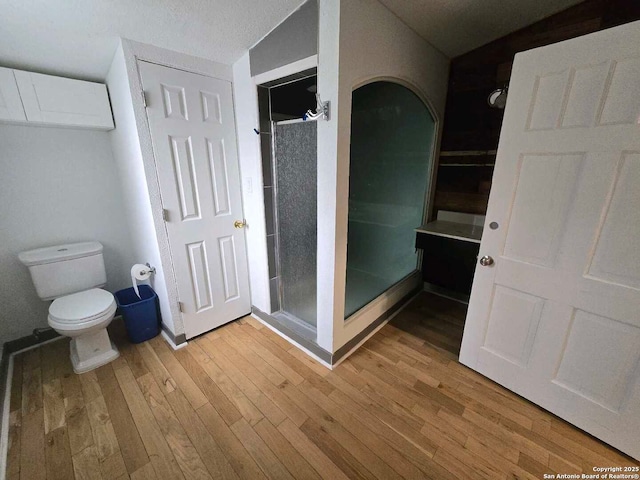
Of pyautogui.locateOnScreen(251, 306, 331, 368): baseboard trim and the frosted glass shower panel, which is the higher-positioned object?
the frosted glass shower panel

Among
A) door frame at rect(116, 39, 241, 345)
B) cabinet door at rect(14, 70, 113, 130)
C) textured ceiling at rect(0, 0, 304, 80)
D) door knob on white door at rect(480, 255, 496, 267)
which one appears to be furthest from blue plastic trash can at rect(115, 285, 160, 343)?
door knob on white door at rect(480, 255, 496, 267)

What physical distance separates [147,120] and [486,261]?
7.60ft

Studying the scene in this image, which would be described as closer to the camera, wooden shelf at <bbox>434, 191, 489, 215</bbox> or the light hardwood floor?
the light hardwood floor

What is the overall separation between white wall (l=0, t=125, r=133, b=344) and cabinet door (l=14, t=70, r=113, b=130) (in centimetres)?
→ 27

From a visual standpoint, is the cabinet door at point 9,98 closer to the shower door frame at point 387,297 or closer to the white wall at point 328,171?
the white wall at point 328,171

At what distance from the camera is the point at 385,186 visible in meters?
2.40

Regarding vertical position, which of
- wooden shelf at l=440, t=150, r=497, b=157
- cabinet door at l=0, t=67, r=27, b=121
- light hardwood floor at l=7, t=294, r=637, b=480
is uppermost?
cabinet door at l=0, t=67, r=27, b=121

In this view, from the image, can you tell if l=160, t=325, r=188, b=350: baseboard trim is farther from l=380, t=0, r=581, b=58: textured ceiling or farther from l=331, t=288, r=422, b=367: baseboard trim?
l=380, t=0, r=581, b=58: textured ceiling

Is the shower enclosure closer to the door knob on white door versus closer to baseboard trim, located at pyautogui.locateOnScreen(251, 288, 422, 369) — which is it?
baseboard trim, located at pyautogui.locateOnScreen(251, 288, 422, 369)

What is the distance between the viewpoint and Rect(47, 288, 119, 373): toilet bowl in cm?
164

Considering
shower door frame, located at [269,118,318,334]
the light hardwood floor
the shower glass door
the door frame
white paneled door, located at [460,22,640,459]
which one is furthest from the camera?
the shower glass door

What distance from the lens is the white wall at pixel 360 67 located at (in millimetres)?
1330

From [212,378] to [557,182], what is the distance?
235 centimetres

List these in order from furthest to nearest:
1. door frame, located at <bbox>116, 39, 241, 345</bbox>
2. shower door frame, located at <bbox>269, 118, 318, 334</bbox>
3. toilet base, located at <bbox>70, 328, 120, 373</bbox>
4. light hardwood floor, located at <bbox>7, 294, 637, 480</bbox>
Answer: shower door frame, located at <bbox>269, 118, 318, 334</bbox> → toilet base, located at <bbox>70, 328, 120, 373</bbox> → door frame, located at <bbox>116, 39, 241, 345</bbox> → light hardwood floor, located at <bbox>7, 294, 637, 480</bbox>
